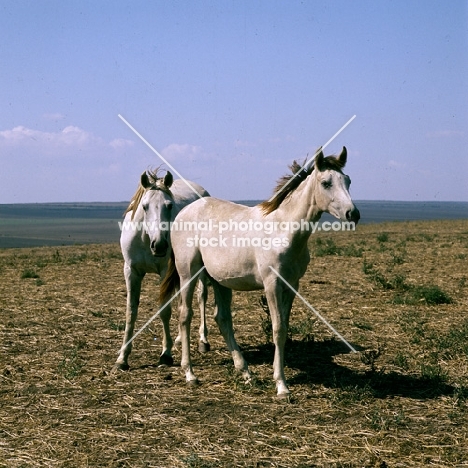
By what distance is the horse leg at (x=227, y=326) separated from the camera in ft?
23.4

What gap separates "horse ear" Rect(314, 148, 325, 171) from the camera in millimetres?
6254

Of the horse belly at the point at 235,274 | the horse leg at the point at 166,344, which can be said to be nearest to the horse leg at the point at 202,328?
the horse leg at the point at 166,344

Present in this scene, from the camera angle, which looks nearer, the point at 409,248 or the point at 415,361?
the point at 415,361

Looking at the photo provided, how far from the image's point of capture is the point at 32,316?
1048 centimetres

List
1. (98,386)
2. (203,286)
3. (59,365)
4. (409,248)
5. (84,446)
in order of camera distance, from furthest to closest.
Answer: (409,248), (203,286), (59,365), (98,386), (84,446)

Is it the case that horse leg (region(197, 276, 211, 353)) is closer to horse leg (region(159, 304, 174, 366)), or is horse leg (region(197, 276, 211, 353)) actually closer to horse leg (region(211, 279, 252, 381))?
horse leg (region(211, 279, 252, 381))

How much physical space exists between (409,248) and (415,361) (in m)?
14.8

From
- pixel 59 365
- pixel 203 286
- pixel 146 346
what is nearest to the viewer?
pixel 59 365

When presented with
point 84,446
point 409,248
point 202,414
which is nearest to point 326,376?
point 202,414

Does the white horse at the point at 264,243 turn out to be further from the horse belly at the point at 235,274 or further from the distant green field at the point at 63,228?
the distant green field at the point at 63,228

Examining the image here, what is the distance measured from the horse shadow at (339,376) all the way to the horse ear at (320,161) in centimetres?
240

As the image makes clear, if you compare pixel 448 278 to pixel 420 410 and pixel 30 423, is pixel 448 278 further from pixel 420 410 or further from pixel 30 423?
pixel 30 423

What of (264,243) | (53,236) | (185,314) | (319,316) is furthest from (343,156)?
(53,236)

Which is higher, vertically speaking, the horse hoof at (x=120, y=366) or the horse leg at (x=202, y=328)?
the horse leg at (x=202, y=328)
